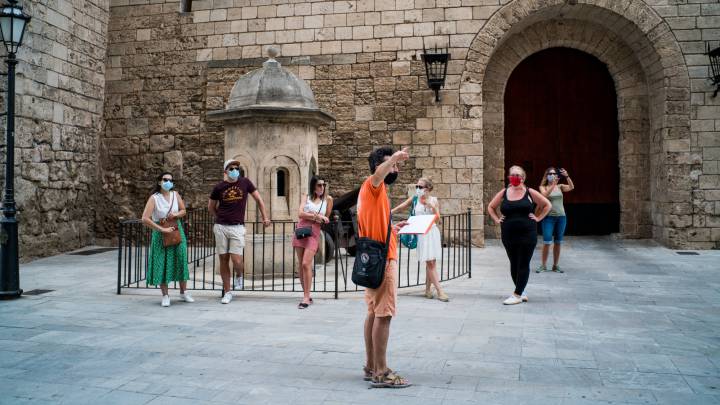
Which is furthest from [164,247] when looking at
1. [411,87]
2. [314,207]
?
[411,87]

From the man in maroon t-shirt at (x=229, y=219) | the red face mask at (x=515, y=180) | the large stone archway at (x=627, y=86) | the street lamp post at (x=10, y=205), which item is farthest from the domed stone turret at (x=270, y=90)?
the large stone archway at (x=627, y=86)

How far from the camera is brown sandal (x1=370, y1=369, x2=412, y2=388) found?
3604mm

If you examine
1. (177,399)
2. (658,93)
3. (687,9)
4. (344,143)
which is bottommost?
(177,399)

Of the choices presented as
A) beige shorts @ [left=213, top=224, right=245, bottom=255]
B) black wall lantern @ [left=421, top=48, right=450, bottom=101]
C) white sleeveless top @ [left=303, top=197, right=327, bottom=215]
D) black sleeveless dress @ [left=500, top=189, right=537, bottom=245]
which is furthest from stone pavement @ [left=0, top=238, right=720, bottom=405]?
black wall lantern @ [left=421, top=48, right=450, bottom=101]

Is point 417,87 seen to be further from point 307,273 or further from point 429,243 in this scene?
point 307,273

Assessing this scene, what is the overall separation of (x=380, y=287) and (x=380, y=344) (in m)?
0.36

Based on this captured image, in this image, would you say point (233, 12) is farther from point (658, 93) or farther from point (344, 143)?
point (658, 93)

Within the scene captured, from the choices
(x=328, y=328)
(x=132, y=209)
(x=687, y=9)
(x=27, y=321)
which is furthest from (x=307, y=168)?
(x=687, y=9)

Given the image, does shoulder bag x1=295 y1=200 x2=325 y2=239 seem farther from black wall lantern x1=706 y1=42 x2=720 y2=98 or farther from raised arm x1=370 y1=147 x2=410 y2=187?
black wall lantern x1=706 y1=42 x2=720 y2=98

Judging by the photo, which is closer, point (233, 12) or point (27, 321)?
point (27, 321)

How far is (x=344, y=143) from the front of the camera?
37.4 feet

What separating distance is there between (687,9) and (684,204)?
349 centimetres

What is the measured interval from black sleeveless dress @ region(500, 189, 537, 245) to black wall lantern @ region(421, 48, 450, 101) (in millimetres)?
4953

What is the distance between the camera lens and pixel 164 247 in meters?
6.32
